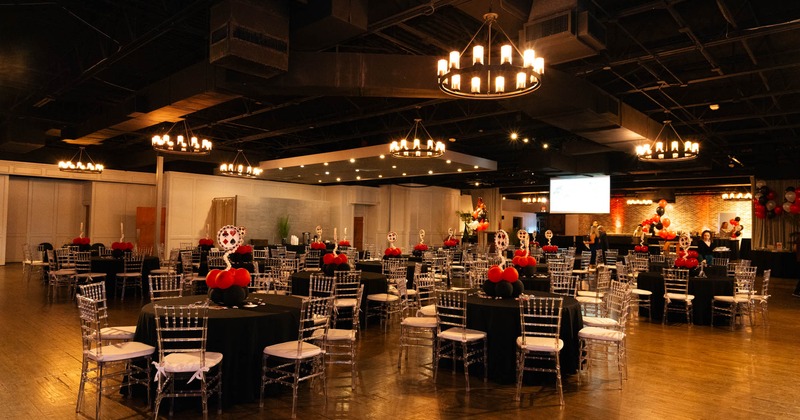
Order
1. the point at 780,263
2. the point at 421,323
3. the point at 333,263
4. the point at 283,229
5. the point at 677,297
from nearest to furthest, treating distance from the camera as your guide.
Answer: the point at 421,323 < the point at 333,263 < the point at 677,297 < the point at 780,263 < the point at 283,229

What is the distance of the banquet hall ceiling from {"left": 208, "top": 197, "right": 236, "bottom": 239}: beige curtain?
3775mm

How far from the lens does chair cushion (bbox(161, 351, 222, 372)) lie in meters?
3.85

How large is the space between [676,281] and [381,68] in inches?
255

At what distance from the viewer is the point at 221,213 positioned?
59.0ft

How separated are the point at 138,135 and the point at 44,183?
18.3 ft

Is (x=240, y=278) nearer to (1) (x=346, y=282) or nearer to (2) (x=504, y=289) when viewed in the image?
(1) (x=346, y=282)

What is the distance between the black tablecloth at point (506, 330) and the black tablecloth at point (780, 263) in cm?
1670

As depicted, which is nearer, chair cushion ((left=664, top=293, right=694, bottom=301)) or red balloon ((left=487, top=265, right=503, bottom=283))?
red balloon ((left=487, top=265, right=503, bottom=283))

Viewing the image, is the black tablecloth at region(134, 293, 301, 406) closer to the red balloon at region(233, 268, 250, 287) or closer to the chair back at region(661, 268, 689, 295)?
the red balloon at region(233, 268, 250, 287)

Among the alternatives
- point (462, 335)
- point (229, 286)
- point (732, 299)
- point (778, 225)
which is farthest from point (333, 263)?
point (778, 225)

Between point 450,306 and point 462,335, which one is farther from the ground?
point 450,306

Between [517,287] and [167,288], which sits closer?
[517,287]

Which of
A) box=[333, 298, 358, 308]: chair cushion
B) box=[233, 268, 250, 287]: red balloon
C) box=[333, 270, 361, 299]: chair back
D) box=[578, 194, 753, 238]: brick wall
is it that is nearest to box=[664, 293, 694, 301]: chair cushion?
box=[333, 270, 361, 299]: chair back

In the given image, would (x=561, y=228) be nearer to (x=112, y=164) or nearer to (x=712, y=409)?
(x=112, y=164)
